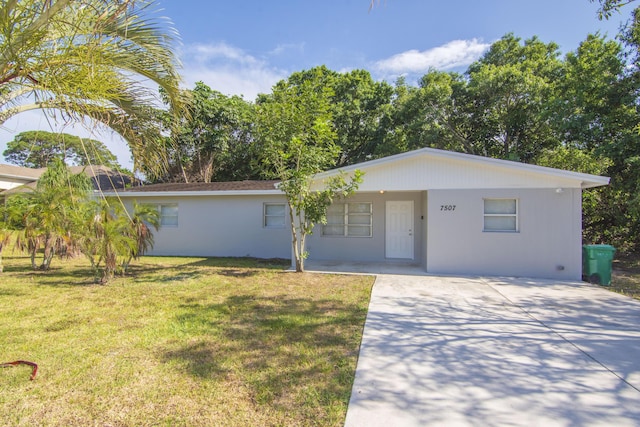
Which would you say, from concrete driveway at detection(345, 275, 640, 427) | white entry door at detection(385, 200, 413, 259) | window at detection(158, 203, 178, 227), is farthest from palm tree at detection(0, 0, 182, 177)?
window at detection(158, 203, 178, 227)

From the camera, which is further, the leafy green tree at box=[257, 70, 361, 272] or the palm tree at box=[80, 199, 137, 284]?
the leafy green tree at box=[257, 70, 361, 272]

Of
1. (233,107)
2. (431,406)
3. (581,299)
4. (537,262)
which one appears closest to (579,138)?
(537,262)

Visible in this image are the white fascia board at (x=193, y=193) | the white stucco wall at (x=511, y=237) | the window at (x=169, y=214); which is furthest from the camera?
the window at (x=169, y=214)

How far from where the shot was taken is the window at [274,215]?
42.5 ft

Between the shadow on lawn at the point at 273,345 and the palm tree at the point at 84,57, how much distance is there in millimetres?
2724

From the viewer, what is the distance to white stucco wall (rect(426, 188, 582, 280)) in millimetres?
8750

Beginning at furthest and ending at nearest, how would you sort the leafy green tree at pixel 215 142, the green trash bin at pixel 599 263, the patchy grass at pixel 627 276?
the leafy green tree at pixel 215 142
the green trash bin at pixel 599 263
the patchy grass at pixel 627 276

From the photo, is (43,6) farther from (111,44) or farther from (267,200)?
(267,200)

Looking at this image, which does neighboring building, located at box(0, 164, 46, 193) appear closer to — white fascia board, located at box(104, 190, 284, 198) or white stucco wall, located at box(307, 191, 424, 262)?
white fascia board, located at box(104, 190, 284, 198)

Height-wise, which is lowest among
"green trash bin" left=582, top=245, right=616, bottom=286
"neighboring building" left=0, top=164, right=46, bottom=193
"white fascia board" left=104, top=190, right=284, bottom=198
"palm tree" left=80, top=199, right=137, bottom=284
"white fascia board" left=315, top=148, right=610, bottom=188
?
"green trash bin" left=582, top=245, right=616, bottom=286

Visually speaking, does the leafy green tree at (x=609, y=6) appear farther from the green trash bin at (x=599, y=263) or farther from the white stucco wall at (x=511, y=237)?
the green trash bin at (x=599, y=263)

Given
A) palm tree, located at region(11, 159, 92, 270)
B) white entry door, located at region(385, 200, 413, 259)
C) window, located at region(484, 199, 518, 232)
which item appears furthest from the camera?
white entry door, located at region(385, 200, 413, 259)

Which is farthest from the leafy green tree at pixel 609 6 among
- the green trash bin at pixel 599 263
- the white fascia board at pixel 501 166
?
the green trash bin at pixel 599 263

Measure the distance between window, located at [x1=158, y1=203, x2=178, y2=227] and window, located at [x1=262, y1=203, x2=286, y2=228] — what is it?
389 cm
